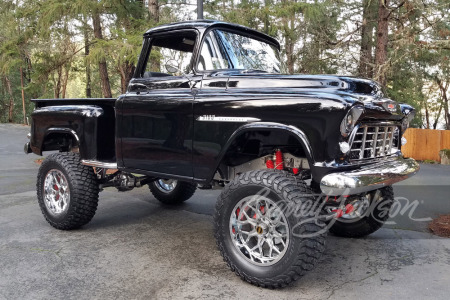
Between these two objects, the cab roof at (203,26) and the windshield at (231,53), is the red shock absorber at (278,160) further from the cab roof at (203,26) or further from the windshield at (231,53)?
the cab roof at (203,26)

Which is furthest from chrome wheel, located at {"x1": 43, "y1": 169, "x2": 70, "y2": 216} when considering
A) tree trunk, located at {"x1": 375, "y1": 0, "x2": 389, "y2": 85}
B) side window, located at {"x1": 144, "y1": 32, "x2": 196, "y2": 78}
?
tree trunk, located at {"x1": 375, "y1": 0, "x2": 389, "y2": 85}

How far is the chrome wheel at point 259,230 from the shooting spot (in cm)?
329

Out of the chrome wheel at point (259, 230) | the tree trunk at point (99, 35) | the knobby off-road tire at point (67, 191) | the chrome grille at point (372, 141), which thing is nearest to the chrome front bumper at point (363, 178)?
the chrome grille at point (372, 141)

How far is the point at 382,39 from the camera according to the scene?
13.8 m

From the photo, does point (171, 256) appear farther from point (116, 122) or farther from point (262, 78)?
point (262, 78)

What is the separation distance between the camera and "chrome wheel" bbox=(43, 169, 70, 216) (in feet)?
16.1

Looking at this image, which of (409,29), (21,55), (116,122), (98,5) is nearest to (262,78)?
(116,122)

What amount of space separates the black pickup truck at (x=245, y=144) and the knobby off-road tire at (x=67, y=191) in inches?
0.5

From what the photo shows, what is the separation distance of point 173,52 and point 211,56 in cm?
87

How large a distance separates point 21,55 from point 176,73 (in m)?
12.3

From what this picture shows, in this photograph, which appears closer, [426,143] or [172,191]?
[172,191]

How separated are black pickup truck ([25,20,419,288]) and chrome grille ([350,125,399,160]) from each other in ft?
0.04

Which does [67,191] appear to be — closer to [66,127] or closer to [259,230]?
[66,127]

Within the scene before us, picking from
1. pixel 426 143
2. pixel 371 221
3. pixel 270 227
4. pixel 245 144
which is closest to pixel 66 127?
pixel 245 144
